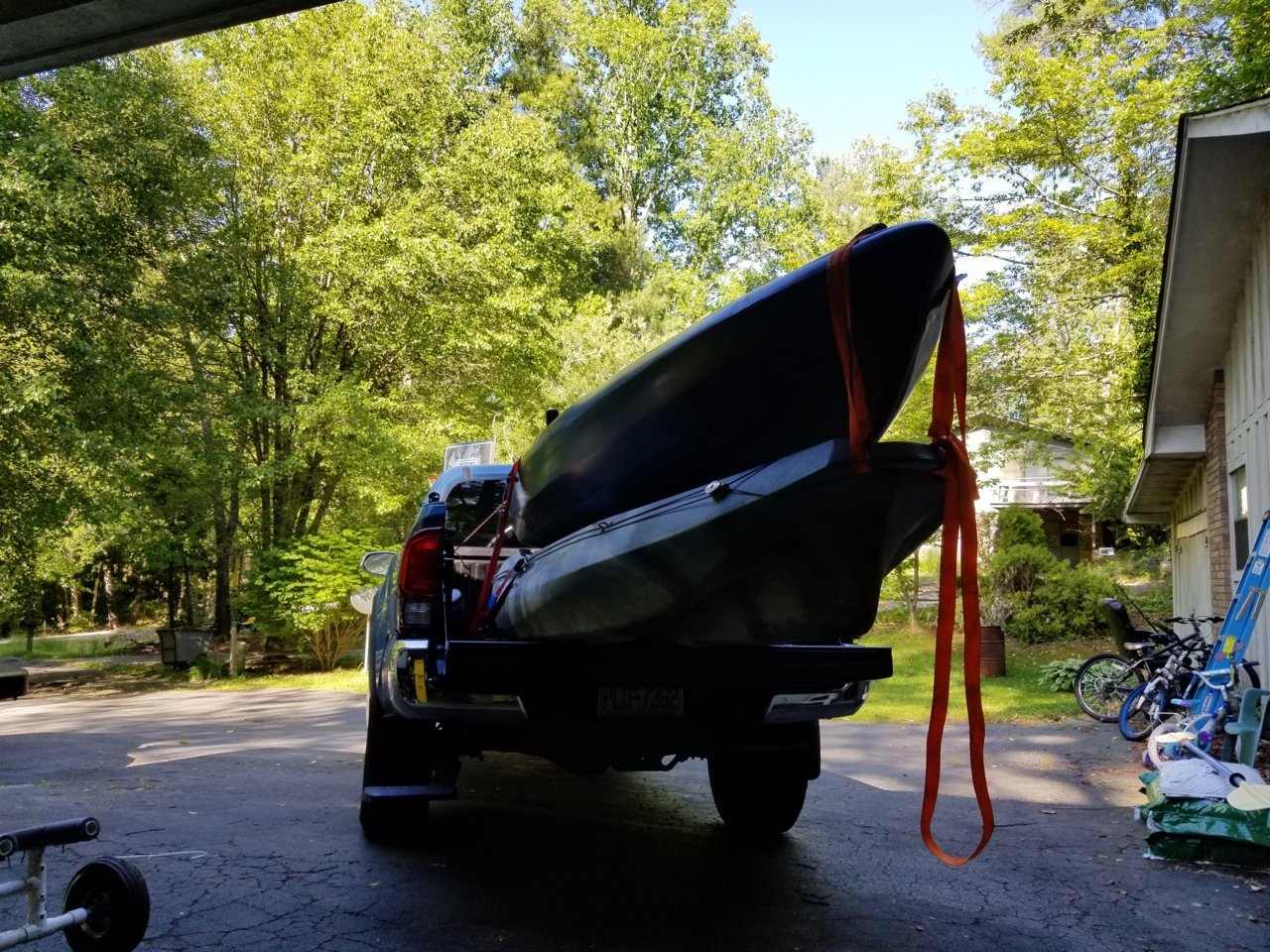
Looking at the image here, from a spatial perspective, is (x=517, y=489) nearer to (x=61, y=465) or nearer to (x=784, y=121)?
(x=61, y=465)

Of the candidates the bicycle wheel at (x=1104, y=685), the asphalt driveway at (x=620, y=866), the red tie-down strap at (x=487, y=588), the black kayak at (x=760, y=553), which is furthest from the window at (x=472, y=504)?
the bicycle wheel at (x=1104, y=685)

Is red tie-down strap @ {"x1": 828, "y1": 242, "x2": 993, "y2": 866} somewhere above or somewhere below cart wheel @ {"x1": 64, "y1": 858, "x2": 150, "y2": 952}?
above

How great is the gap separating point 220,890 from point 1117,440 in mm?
16846

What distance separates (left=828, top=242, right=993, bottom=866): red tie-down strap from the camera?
2348 mm

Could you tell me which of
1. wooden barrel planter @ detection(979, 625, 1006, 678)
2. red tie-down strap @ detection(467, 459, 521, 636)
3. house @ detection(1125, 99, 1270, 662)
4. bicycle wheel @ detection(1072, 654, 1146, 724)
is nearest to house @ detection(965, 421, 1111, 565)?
wooden barrel planter @ detection(979, 625, 1006, 678)

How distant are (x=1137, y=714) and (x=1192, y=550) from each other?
4.52 m

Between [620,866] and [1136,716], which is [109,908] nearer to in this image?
[620,866]

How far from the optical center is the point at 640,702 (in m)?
3.45

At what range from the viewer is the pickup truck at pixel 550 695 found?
3.32 meters

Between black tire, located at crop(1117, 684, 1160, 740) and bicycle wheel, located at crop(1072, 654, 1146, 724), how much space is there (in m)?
0.72

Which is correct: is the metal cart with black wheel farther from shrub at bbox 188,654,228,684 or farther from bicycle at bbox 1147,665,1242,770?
shrub at bbox 188,654,228,684

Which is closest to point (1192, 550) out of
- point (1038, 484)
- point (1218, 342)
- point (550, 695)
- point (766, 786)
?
point (1218, 342)

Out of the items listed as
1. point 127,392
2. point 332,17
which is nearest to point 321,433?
point 127,392

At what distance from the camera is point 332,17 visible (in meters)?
18.0
